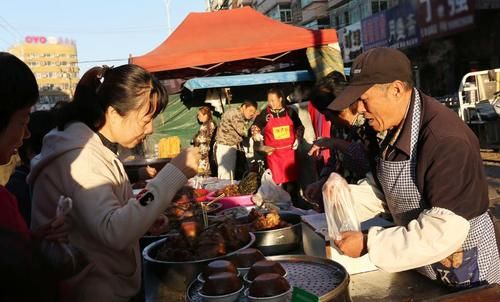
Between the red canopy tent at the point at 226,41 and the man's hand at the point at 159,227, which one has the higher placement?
the red canopy tent at the point at 226,41

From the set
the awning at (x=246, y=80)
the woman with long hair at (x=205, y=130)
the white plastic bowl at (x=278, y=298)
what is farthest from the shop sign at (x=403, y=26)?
the white plastic bowl at (x=278, y=298)

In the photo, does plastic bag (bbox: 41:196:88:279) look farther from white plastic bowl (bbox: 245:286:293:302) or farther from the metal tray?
white plastic bowl (bbox: 245:286:293:302)

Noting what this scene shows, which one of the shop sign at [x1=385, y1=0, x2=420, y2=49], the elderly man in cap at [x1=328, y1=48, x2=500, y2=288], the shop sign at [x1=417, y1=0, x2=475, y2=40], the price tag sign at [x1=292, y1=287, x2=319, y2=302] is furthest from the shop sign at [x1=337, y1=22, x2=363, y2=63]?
the price tag sign at [x1=292, y1=287, x2=319, y2=302]

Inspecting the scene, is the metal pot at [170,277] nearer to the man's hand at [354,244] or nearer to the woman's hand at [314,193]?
the man's hand at [354,244]

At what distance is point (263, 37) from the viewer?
7.21 metres

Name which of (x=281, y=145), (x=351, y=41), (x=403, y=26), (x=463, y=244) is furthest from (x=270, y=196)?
(x=351, y=41)

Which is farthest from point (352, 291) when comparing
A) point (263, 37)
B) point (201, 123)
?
point (201, 123)

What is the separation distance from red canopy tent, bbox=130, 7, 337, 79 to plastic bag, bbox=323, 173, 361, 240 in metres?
5.44

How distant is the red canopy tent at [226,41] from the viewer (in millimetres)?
6961

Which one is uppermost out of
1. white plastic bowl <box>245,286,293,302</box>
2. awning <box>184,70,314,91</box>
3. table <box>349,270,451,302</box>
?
awning <box>184,70,314,91</box>

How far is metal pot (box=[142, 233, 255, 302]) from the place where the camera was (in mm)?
1744

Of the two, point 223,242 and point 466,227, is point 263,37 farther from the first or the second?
point 466,227

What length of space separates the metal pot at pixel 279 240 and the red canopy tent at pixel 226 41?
5167 mm

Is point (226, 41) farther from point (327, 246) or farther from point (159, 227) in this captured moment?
point (327, 246)
